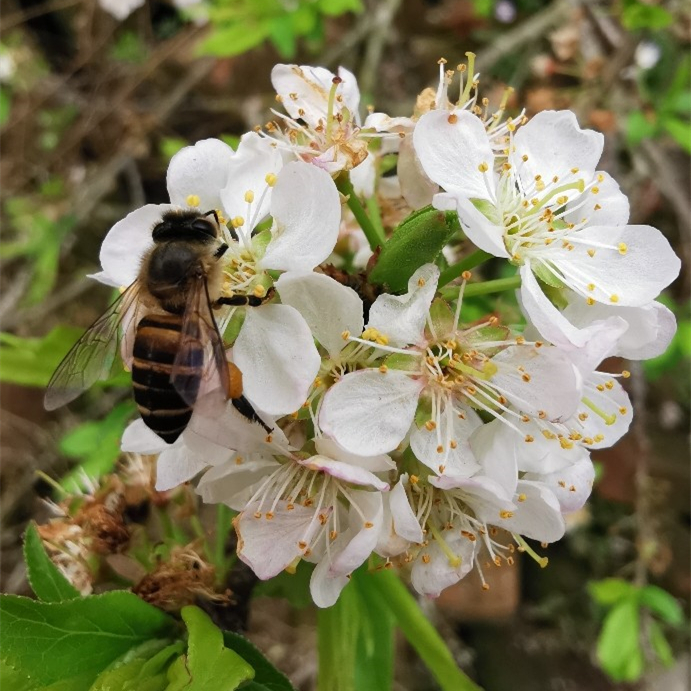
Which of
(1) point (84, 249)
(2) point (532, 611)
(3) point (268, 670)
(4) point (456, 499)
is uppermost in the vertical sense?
(4) point (456, 499)

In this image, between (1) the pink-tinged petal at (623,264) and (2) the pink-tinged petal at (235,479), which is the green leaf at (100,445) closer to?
(2) the pink-tinged petal at (235,479)

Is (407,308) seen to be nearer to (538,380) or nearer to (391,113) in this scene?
(538,380)

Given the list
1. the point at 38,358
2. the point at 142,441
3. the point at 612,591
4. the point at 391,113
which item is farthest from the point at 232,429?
the point at 391,113

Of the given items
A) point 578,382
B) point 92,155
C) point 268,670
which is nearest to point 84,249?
point 92,155

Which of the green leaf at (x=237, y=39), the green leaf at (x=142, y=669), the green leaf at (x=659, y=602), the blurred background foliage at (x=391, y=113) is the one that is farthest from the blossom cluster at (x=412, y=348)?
the green leaf at (x=659, y=602)

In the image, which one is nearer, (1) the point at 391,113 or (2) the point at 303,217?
(2) the point at 303,217

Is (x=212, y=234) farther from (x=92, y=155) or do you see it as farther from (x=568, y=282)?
(x=92, y=155)
